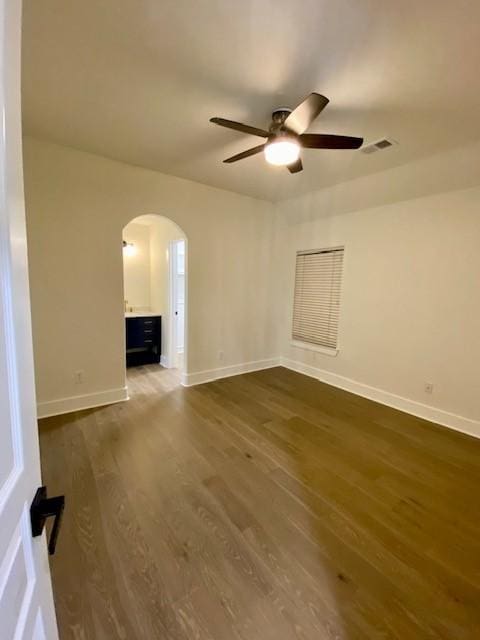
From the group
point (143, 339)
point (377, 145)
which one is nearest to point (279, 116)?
point (377, 145)

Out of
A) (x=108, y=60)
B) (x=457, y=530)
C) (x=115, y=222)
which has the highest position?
(x=108, y=60)

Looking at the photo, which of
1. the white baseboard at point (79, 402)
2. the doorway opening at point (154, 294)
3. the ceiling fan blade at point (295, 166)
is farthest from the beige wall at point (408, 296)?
the white baseboard at point (79, 402)

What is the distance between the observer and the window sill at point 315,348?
4.14m

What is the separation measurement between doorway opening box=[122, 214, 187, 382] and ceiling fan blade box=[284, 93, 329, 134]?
2.65 m

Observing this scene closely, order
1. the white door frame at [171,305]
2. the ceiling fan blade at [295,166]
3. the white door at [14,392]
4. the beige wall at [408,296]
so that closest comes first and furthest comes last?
the white door at [14,392] → the ceiling fan blade at [295,166] → the beige wall at [408,296] → the white door frame at [171,305]

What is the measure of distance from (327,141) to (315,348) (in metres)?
2.97

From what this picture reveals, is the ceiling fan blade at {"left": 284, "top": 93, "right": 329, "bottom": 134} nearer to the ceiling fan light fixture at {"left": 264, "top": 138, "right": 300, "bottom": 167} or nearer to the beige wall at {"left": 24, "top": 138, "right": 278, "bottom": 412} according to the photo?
the ceiling fan light fixture at {"left": 264, "top": 138, "right": 300, "bottom": 167}

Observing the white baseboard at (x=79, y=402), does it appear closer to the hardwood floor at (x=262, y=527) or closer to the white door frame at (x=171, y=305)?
the hardwood floor at (x=262, y=527)

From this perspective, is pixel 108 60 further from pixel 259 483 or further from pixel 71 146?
pixel 259 483

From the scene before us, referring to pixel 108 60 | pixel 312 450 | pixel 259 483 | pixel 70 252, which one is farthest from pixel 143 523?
pixel 108 60

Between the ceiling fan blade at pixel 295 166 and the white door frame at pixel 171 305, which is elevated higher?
the ceiling fan blade at pixel 295 166

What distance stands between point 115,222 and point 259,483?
2.85 m

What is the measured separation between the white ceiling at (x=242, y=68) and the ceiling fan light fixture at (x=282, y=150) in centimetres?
30

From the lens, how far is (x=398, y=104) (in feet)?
6.38
